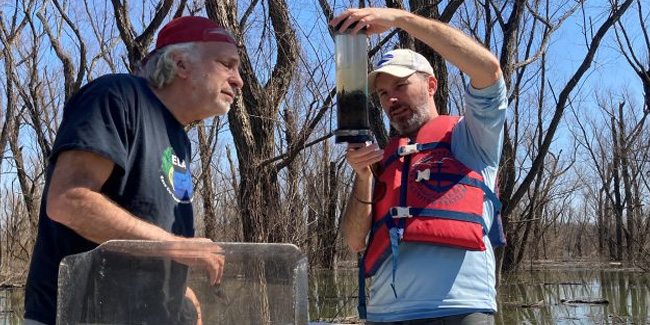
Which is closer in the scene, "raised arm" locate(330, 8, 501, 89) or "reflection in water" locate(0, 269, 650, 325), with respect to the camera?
"raised arm" locate(330, 8, 501, 89)

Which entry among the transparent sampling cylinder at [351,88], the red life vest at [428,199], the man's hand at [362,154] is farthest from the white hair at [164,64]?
the red life vest at [428,199]

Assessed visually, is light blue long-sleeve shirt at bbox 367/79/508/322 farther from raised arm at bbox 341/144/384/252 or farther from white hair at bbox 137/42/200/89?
white hair at bbox 137/42/200/89

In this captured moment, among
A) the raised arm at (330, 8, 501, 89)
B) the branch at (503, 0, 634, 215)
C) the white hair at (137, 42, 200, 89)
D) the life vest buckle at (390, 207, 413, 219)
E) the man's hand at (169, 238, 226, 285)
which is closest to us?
the man's hand at (169, 238, 226, 285)

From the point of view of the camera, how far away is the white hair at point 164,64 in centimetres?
195

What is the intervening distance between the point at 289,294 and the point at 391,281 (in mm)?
942

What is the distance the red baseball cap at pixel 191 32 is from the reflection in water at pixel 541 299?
6456 millimetres

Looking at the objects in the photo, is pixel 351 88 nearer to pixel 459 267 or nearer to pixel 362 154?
pixel 362 154

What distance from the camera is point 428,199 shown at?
7.76ft

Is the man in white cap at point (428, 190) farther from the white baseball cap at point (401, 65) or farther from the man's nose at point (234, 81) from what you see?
the man's nose at point (234, 81)

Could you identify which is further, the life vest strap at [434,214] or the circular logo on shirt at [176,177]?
the life vest strap at [434,214]

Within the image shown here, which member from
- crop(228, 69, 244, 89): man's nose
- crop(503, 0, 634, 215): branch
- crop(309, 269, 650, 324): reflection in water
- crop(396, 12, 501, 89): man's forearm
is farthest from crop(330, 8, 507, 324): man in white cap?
crop(309, 269, 650, 324): reflection in water

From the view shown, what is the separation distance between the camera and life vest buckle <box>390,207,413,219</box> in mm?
2365

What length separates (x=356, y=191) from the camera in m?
2.52

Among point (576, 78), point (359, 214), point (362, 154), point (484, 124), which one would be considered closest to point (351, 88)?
point (362, 154)
